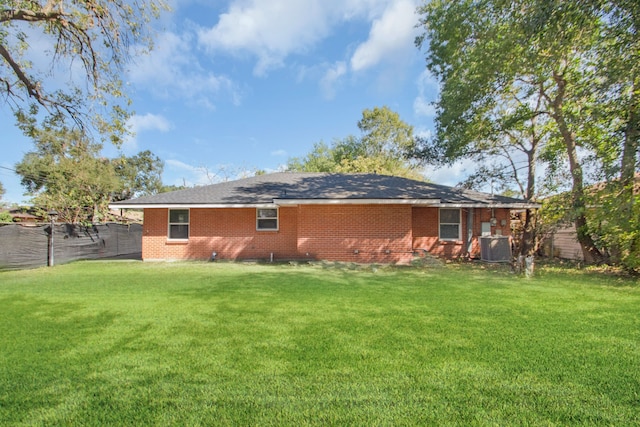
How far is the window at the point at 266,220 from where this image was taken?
13008 millimetres

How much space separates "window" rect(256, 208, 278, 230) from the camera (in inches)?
512

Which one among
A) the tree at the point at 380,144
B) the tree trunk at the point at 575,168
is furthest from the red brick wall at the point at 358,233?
the tree at the point at 380,144

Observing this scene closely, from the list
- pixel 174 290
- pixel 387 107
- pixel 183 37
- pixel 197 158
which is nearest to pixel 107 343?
pixel 174 290

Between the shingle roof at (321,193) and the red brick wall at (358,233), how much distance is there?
2.08 feet

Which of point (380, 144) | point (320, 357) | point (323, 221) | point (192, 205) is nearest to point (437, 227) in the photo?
point (323, 221)

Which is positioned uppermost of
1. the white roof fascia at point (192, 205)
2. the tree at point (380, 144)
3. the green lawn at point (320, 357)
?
the tree at point (380, 144)

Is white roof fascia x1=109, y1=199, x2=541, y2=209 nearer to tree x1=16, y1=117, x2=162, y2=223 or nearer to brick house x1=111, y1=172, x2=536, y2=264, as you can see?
brick house x1=111, y1=172, x2=536, y2=264

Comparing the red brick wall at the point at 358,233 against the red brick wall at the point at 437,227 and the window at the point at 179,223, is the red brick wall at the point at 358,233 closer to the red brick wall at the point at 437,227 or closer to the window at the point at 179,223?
the red brick wall at the point at 437,227

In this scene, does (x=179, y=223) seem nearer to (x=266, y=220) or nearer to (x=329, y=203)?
(x=266, y=220)

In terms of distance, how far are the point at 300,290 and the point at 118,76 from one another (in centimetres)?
943

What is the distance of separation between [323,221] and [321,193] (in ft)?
3.50

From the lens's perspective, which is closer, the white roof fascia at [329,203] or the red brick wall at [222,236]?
the white roof fascia at [329,203]

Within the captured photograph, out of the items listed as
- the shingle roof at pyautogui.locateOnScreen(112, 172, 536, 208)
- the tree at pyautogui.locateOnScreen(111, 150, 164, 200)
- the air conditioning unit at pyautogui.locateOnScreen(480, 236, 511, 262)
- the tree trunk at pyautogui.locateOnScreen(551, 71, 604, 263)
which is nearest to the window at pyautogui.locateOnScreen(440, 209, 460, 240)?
the shingle roof at pyautogui.locateOnScreen(112, 172, 536, 208)

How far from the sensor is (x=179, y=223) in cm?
1311
